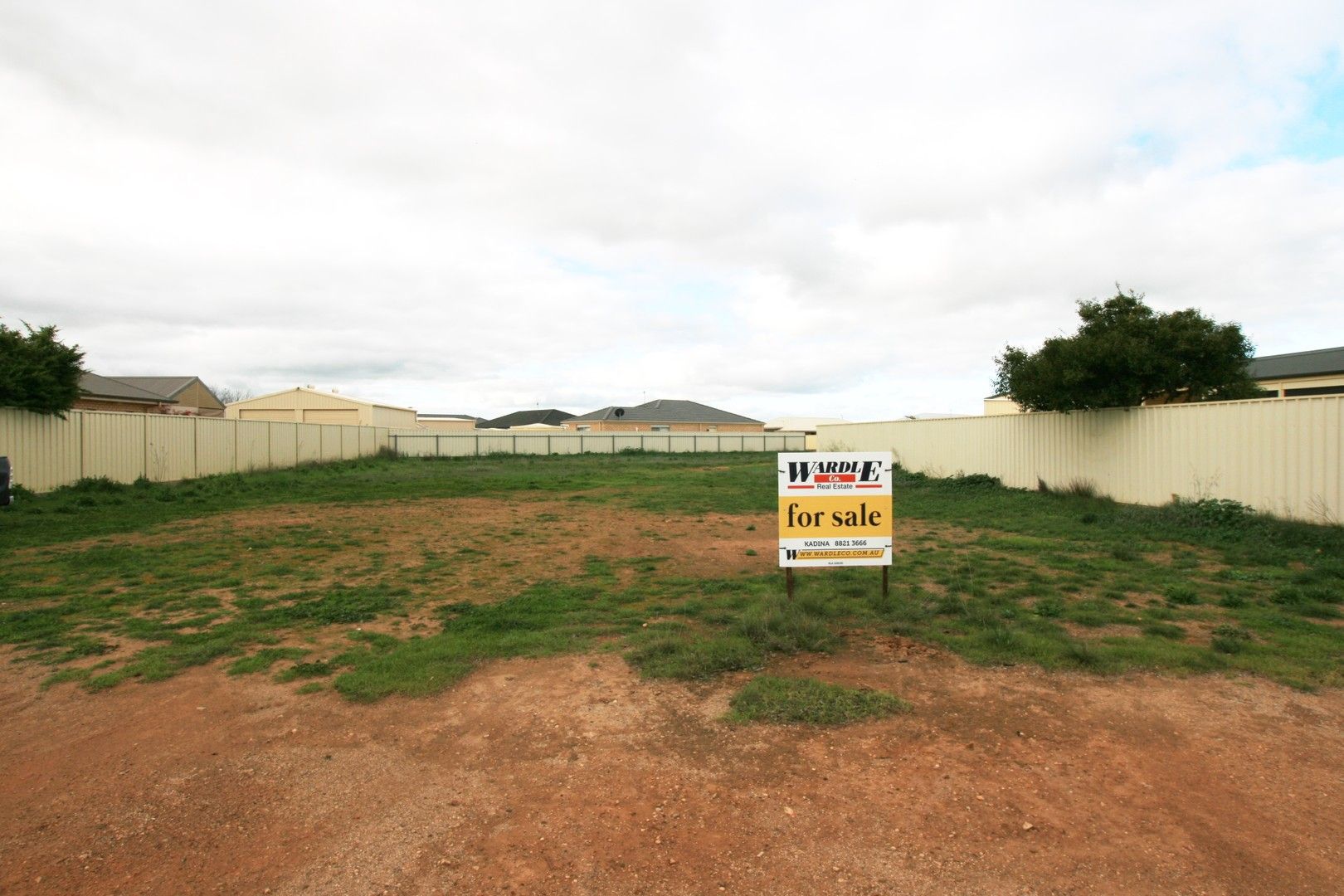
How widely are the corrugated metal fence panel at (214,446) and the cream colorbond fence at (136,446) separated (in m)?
0.03

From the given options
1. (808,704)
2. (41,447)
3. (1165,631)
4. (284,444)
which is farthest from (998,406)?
(41,447)

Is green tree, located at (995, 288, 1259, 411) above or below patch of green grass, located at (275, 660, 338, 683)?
above

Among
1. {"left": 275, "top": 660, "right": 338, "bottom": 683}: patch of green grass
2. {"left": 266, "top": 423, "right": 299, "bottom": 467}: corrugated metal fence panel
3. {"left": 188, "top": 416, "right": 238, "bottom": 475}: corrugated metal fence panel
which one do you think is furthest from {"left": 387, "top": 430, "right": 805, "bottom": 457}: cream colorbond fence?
{"left": 275, "top": 660, "right": 338, "bottom": 683}: patch of green grass

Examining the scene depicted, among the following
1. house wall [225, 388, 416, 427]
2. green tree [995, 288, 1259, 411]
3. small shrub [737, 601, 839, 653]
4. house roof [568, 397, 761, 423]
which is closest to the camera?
small shrub [737, 601, 839, 653]

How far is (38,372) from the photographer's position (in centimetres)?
1619

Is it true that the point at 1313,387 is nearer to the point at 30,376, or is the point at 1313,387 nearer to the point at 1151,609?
the point at 1151,609

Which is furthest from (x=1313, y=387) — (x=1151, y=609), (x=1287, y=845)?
(x=1287, y=845)

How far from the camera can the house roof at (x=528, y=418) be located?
8694cm

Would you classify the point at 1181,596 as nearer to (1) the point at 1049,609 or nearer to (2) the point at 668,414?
(1) the point at 1049,609

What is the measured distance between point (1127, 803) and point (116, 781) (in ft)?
16.8

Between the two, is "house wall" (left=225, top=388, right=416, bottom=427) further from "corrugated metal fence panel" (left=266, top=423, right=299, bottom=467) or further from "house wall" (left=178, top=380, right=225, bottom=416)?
"corrugated metal fence panel" (left=266, top=423, right=299, bottom=467)

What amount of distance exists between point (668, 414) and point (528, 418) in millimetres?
27789

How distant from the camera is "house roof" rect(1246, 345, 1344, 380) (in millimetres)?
26656

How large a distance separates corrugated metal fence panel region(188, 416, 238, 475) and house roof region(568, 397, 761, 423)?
42.1 m
